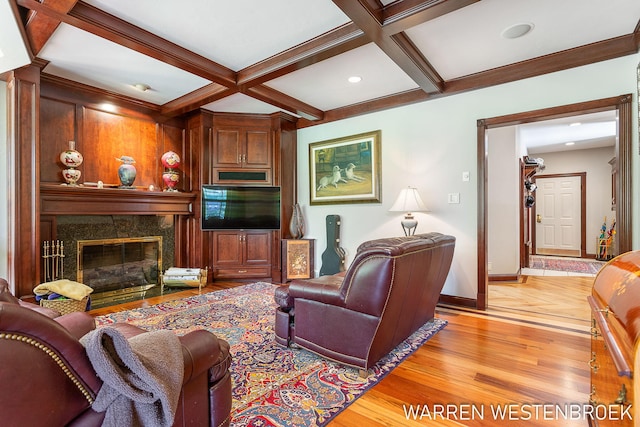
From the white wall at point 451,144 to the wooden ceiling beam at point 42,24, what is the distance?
10.6ft

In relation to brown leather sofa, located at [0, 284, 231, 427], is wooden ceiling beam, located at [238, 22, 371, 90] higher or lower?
higher

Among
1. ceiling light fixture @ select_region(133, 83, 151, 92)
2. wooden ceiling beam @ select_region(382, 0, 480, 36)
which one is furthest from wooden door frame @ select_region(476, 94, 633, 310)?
ceiling light fixture @ select_region(133, 83, 151, 92)

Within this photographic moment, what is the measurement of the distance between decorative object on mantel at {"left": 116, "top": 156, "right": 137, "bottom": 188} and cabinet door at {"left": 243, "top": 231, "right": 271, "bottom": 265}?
1718 millimetres

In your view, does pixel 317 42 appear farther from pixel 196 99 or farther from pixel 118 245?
pixel 118 245

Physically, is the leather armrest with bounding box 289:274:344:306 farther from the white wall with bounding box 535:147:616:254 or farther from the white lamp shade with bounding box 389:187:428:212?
the white wall with bounding box 535:147:616:254

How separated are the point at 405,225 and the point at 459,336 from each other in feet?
4.48

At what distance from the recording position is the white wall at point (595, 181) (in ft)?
23.6

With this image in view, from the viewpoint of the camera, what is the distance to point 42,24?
2482 mm

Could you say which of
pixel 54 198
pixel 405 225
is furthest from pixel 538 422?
pixel 54 198

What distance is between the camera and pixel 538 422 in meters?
1.58

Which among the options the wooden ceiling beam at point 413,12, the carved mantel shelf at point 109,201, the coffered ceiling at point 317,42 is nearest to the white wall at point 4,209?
the carved mantel shelf at point 109,201

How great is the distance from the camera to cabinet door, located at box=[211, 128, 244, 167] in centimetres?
479

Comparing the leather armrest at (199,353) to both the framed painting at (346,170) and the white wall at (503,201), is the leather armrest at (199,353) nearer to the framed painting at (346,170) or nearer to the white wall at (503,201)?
the framed painting at (346,170)

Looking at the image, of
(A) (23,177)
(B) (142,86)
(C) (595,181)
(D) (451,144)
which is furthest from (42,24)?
(C) (595,181)
